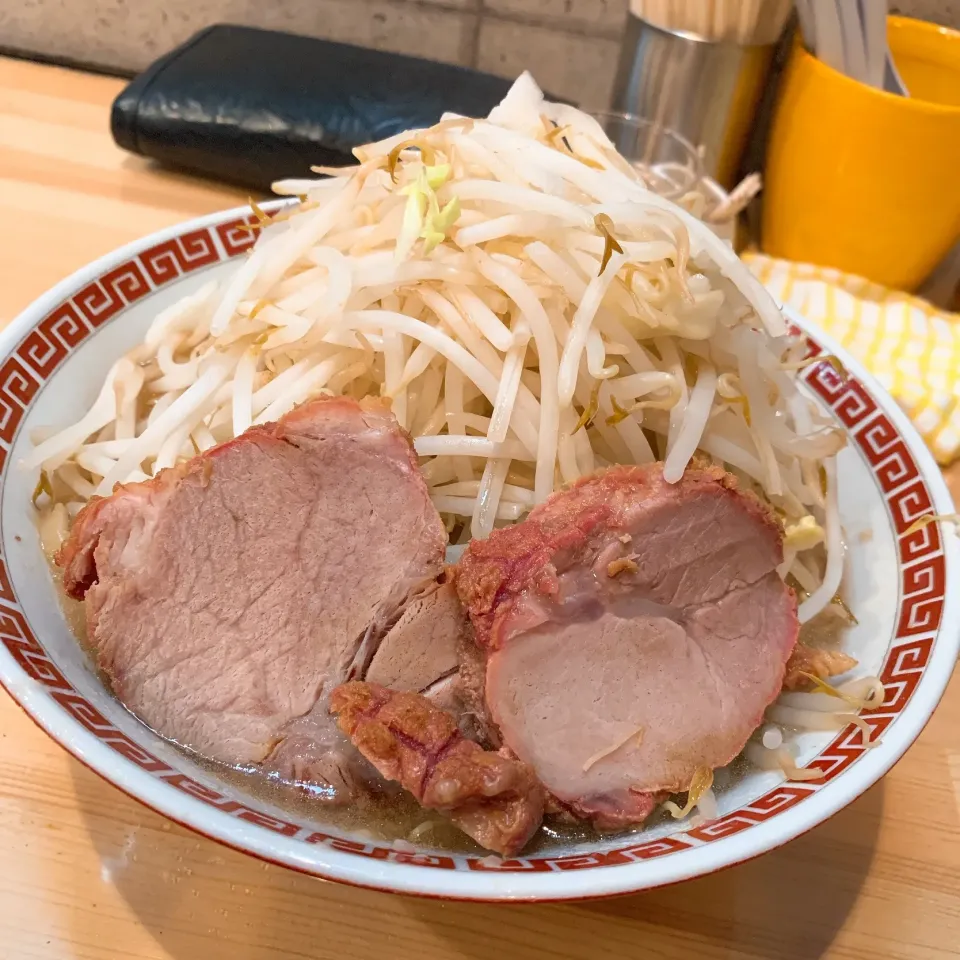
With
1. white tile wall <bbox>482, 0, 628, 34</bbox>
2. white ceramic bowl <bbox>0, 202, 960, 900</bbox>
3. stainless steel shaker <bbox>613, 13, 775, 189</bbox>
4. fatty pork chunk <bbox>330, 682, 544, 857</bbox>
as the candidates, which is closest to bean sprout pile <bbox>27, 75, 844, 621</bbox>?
white ceramic bowl <bbox>0, 202, 960, 900</bbox>

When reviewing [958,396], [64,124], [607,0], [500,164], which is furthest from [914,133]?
[64,124]

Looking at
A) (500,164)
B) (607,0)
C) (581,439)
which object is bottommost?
(581,439)

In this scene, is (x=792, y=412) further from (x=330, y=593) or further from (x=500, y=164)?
(x=330, y=593)

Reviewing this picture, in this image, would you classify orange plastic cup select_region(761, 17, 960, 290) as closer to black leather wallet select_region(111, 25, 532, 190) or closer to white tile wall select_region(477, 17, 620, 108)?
white tile wall select_region(477, 17, 620, 108)

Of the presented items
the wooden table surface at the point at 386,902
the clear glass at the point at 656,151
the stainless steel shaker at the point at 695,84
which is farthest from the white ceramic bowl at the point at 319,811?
the stainless steel shaker at the point at 695,84

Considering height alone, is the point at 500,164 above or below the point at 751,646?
above
